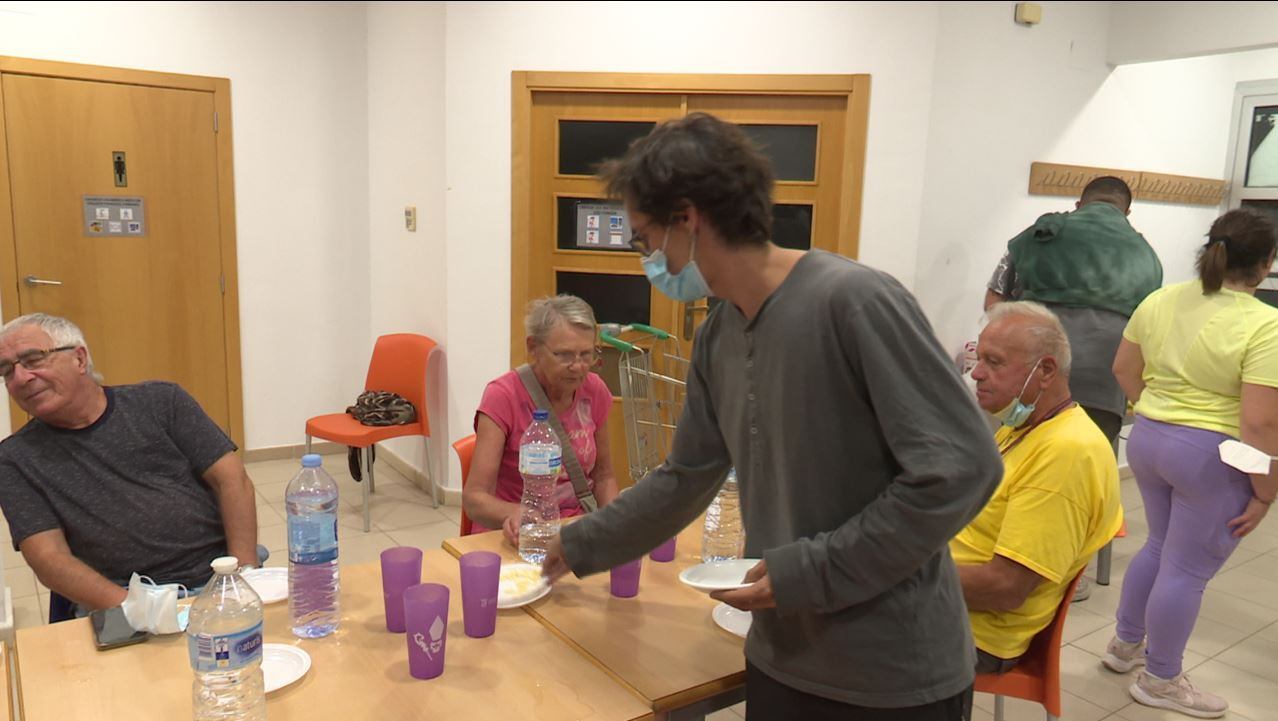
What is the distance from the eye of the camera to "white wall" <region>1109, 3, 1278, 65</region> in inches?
178

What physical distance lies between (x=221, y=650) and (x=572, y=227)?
3.62m

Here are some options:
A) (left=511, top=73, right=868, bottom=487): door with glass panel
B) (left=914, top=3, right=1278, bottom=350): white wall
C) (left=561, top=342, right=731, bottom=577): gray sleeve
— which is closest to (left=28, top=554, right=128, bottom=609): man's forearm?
(left=561, top=342, right=731, bottom=577): gray sleeve

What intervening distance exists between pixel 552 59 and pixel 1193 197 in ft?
14.4

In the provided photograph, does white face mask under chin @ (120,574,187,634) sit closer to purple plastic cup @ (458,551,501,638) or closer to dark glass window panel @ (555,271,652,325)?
purple plastic cup @ (458,551,501,638)

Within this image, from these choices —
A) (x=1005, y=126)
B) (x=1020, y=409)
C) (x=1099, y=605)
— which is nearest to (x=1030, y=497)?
(x=1020, y=409)

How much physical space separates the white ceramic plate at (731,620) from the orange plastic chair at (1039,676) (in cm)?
67

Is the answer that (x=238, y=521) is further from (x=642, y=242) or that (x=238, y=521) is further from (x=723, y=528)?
(x=642, y=242)

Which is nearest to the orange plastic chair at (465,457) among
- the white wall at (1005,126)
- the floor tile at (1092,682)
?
the floor tile at (1092,682)

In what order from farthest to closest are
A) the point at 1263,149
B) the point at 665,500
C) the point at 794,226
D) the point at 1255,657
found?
the point at 1263,149
the point at 794,226
the point at 1255,657
the point at 665,500

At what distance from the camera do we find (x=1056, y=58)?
4824mm

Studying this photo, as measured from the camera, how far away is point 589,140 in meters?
4.61

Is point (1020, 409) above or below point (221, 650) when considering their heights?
above

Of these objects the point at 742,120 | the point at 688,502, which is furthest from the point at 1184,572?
the point at 742,120

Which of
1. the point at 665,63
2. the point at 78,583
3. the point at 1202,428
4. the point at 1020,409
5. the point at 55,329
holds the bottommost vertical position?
the point at 78,583
